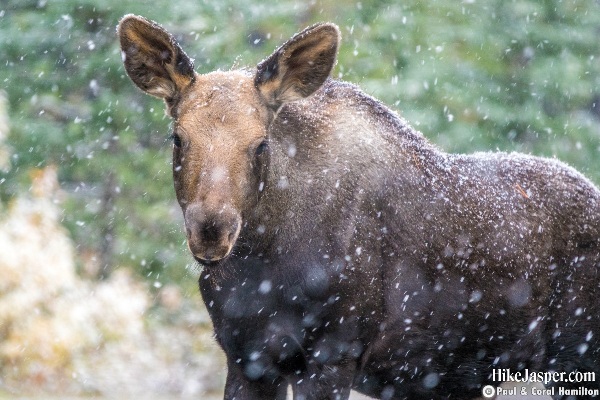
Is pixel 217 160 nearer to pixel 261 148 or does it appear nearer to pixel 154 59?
pixel 261 148

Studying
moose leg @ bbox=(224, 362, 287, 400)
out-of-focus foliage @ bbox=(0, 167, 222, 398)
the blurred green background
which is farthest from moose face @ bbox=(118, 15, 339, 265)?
the blurred green background

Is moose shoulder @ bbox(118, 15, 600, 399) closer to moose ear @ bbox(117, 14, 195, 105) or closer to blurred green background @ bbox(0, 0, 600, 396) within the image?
moose ear @ bbox(117, 14, 195, 105)

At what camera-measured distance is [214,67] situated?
39.8 ft

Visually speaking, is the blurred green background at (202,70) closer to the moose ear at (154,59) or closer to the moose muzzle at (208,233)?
the moose ear at (154,59)

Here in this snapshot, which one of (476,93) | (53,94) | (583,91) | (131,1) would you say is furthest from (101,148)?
(583,91)

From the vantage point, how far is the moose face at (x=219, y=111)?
4082 millimetres

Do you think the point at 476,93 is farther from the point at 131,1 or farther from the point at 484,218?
the point at 484,218

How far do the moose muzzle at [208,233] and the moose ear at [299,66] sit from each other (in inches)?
35.1

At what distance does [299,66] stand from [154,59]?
74cm

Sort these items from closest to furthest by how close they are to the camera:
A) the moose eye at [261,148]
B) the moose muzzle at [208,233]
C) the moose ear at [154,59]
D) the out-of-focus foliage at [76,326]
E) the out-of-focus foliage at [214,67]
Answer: the moose muzzle at [208,233], the moose eye at [261,148], the moose ear at [154,59], the out-of-focus foliage at [76,326], the out-of-focus foliage at [214,67]

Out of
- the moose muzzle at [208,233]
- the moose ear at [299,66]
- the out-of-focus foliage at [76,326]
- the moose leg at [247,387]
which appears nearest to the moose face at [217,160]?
the moose muzzle at [208,233]

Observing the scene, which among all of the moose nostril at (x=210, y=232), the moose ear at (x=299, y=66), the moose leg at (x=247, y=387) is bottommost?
the moose leg at (x=247, y=387)

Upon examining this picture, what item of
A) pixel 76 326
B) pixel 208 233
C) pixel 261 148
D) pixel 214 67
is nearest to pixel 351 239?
pixel 261 148

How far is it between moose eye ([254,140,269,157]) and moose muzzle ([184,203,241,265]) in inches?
17.2
